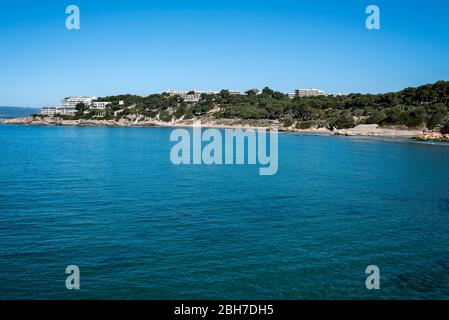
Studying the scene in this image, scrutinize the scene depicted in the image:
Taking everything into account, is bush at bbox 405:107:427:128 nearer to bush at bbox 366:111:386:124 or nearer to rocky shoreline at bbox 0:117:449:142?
rocky shoreline at bbox 0:117:449:142

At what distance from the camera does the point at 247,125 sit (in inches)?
4658

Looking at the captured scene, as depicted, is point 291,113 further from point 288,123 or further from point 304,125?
point 304,125

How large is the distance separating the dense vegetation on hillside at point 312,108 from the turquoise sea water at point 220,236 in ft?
222

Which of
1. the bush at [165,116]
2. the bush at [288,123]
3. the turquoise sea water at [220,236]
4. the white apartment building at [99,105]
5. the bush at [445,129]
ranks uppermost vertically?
the white apartment building at [99,105]

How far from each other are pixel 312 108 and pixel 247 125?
61.1 feet

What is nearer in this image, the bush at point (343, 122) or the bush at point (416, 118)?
the bush at point (416, 118)

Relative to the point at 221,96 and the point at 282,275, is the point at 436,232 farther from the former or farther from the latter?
the point at 221,96

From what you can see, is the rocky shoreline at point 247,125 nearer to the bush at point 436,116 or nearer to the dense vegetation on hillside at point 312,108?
the bush at point 436,116

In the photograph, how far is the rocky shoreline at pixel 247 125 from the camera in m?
85.7

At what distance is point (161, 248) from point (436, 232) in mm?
11099

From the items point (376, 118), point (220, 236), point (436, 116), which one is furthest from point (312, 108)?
point (220, 236)

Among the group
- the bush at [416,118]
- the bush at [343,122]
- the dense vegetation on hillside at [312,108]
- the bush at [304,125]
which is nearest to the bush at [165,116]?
the dense vegetation on hillside at [312,108]

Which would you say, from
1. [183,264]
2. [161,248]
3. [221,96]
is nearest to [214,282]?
[183,264]
